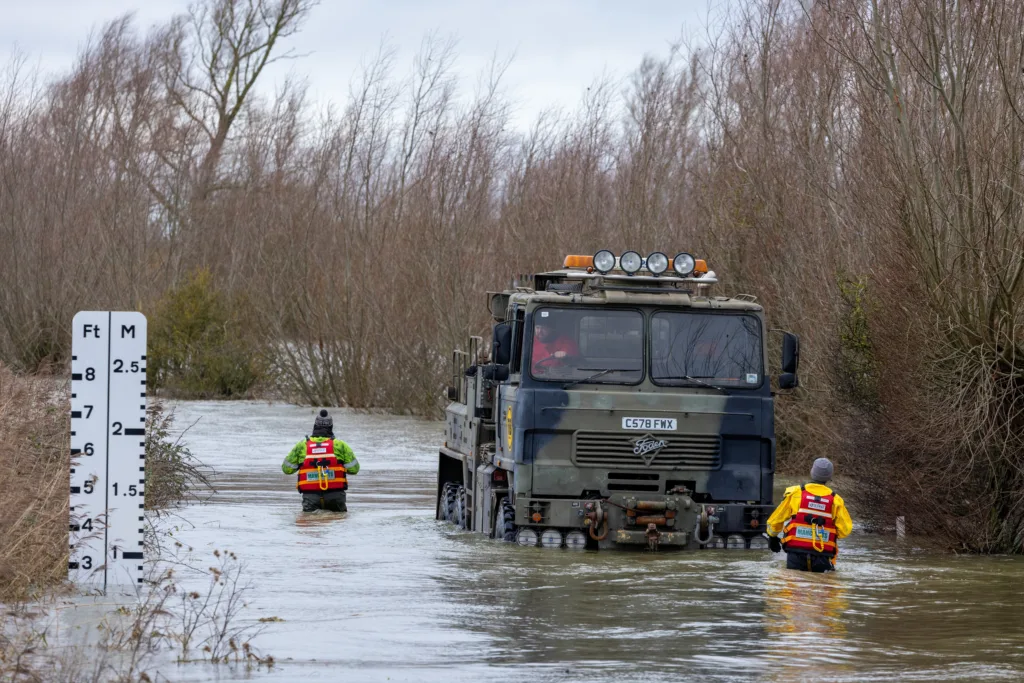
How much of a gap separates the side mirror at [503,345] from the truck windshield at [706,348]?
125 centimetres

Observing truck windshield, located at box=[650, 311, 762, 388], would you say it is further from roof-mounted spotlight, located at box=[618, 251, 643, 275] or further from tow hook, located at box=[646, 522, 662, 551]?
tow hook, located at box=[646, 522, 662, 551]

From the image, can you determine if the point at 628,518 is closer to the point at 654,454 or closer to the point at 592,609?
the point at 654,454

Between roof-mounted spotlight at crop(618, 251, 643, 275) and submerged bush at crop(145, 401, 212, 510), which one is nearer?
roof-mounted spotlight at crop(618, 251, 643, 275)

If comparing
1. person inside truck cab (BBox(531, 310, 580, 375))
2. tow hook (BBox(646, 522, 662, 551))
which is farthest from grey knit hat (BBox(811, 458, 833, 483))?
person inside truck cab (BBox(531, 310, 580, 375))

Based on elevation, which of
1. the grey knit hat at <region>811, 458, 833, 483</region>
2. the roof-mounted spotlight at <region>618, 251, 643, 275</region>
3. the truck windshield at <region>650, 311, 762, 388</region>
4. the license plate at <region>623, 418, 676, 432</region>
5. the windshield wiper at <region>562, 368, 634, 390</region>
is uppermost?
the roof-mounted spotlight at <region>618, 251, 643, 275</region>

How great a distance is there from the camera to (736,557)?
13414mm

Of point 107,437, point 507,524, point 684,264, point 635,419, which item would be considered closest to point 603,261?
point 684,264

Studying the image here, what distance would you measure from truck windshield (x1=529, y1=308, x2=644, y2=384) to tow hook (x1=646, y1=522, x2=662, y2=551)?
4.14ft

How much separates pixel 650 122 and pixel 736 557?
2119 centimetres

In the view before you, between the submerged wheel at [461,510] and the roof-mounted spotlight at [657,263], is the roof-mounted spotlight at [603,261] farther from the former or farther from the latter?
the submerged wheel at [461,510]

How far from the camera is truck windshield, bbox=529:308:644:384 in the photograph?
13242mm

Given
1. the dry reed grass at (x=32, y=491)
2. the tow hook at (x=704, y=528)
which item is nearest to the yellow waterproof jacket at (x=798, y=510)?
the tow hook at (x=704, y=528)

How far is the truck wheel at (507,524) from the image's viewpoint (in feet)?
43.8

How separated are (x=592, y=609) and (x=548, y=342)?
125 inches
